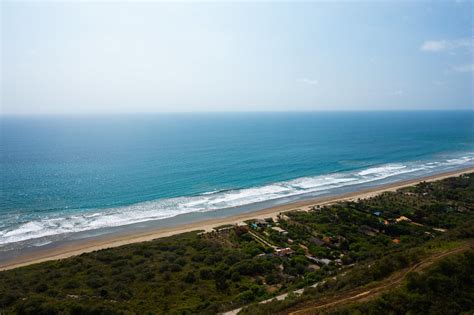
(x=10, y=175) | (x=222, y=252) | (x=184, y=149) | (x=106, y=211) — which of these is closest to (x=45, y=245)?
(x=106, y=211)

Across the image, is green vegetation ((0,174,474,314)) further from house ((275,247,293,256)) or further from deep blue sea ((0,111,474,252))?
deep blue sea ((0,111,474,252))

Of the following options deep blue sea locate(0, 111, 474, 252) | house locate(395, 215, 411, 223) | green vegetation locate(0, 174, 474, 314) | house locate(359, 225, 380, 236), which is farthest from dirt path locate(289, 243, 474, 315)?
deep blue sea locate(0, 111, 474, 252)

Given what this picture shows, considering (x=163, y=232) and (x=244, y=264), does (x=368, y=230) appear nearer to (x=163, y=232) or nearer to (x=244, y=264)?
(x=244, y=264)

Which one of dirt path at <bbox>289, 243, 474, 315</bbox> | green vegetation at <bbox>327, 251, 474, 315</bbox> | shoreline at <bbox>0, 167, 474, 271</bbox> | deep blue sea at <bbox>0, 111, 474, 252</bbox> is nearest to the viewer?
green vegetation at <bbox>327, 251, 474, 315</bbox>

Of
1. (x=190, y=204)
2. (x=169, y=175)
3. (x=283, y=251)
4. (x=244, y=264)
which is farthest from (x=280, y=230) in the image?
(x=169, y=175)

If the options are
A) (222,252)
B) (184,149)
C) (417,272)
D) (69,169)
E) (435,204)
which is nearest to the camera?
(417,272)

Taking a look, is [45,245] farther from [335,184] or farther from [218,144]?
[218,144]
